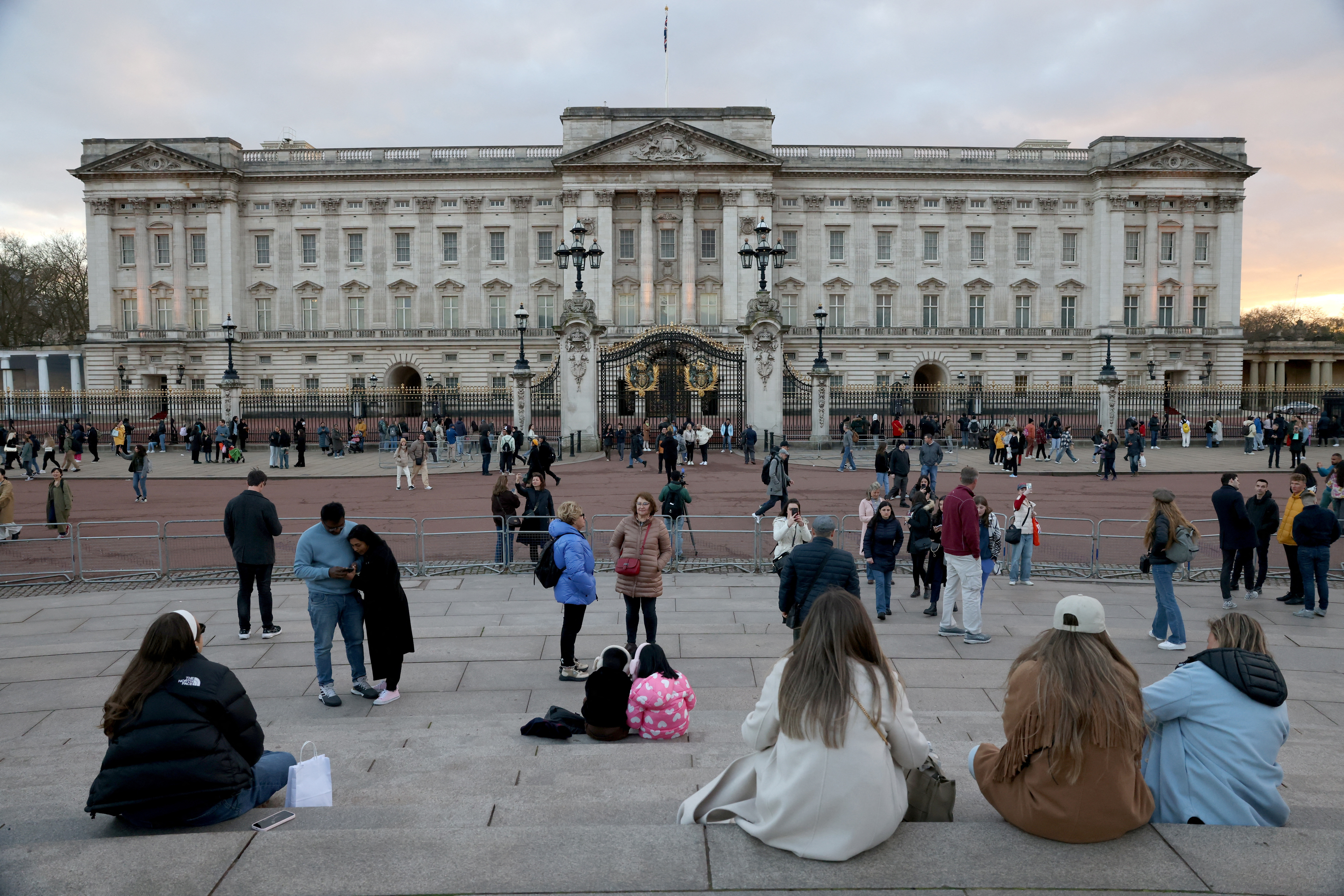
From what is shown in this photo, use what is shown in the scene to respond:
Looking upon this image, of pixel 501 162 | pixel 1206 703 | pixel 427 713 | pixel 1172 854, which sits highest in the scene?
pixel 501 162

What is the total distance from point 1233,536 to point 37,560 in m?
17.3

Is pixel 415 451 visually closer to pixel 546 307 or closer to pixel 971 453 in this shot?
pixel 971 453

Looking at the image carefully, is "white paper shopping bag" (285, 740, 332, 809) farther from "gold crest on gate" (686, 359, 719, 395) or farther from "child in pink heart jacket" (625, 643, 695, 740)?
"gold crest on gate" (686, 359, 719, 395)

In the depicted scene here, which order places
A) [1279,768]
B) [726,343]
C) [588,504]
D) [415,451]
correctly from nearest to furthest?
[1279,768]
[588,504]
[415,451]
[726,343]

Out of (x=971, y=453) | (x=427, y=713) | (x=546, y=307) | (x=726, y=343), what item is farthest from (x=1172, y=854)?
(x=546, y=307)

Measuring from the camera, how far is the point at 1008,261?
66.2 meters

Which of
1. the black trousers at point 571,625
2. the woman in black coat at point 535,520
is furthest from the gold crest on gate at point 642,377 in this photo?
the black trousers at point 571,625

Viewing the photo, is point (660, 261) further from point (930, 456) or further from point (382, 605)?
point (382, 605)

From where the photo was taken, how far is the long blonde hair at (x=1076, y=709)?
152 inches

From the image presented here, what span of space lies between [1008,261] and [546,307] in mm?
33735

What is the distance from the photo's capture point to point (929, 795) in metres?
4.27

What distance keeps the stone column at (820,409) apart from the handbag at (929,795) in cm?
3080

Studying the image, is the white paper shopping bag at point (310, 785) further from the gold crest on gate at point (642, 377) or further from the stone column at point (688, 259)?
the stone column at point (688, 259)

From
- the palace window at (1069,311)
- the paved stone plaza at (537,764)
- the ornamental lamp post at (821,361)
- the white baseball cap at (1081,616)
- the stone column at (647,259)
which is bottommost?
the paved stone plaza at (537,764)
